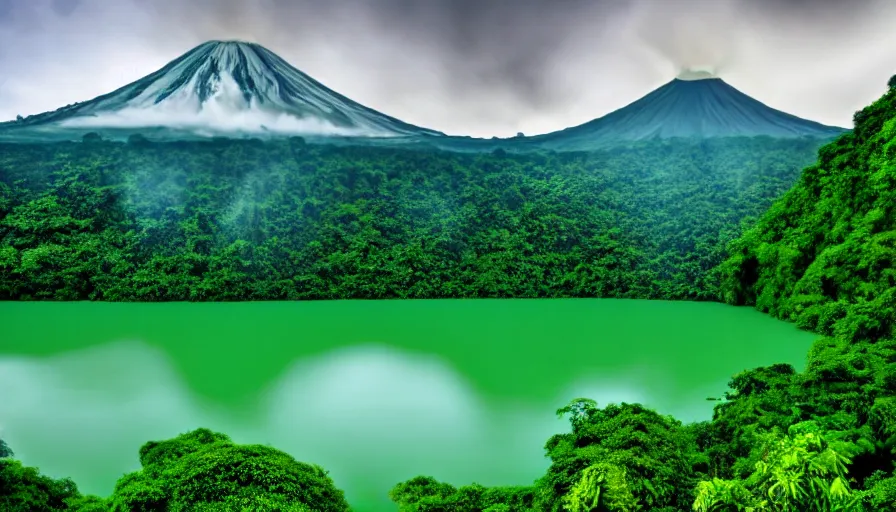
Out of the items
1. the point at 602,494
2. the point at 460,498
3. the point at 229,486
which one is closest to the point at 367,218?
the point at 460,498

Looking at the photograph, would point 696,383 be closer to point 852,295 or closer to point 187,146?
point 852,295

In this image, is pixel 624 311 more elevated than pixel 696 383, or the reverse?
pixel 624 311

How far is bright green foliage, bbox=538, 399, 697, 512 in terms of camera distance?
7.02 ft

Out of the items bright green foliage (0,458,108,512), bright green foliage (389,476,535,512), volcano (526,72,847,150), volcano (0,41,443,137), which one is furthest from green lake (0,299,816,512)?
volcano (526,72,847,150)

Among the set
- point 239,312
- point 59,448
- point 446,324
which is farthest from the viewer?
point 239,312

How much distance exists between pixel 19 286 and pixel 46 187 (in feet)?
10.8

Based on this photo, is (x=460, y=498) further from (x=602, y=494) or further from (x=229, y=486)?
(x=229, y=486)

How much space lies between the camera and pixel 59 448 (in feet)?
12.3

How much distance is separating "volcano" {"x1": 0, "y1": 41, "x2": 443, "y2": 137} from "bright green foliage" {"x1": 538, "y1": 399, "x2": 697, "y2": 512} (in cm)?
1839

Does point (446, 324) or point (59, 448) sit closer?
point (59, 448)

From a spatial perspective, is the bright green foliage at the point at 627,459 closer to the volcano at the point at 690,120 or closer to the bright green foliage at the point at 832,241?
the bright green foliage at the point at 832,241

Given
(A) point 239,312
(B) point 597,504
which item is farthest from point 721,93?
(B) point 597,504

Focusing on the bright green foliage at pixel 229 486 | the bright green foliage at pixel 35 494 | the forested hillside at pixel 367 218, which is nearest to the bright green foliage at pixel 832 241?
the forested hillside at pixel 367 218

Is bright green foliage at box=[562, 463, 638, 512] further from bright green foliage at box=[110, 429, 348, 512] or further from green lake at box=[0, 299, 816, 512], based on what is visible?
green lake at box=[0, 299, 816, 512]
